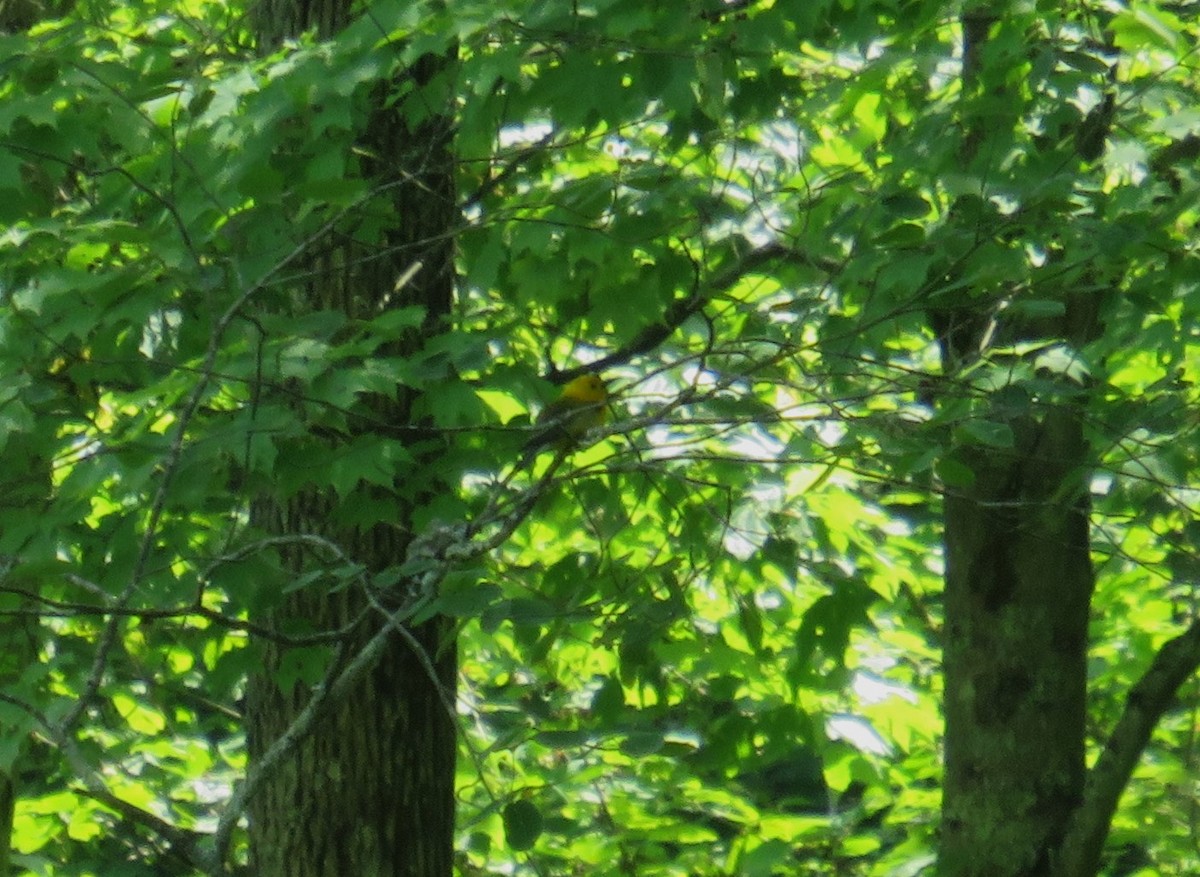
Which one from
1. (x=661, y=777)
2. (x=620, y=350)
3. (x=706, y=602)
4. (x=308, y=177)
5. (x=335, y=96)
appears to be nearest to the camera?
(x=335, y=96)

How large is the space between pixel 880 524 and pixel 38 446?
2115 mm

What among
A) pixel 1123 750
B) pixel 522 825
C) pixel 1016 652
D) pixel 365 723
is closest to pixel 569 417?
pixel 522 825

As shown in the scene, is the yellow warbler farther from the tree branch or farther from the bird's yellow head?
the tree branch

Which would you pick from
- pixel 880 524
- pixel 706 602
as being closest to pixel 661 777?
pixel 706 602

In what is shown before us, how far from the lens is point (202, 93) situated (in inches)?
143

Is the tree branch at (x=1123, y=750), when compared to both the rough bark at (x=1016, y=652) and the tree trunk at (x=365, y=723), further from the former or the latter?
the tree trunk at (x=365, y=723)

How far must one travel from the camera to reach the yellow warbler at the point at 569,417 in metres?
3.17

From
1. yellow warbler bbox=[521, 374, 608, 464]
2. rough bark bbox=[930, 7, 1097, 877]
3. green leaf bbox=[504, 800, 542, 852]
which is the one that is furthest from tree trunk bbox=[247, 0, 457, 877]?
rough bark bbox=[930, 7, 1097, 877]

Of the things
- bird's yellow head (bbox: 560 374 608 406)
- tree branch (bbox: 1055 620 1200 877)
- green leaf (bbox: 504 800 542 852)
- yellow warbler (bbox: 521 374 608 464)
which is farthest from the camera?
bird's yellow head (bbox: 560 374 608 406)

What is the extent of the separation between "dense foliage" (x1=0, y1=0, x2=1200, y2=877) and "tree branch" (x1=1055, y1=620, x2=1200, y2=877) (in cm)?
18

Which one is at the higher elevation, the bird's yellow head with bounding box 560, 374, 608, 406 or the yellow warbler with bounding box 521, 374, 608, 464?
the bird's yellow head with bounding box 560, 374, 608, 406

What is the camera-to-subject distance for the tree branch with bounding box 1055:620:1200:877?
3.52 m

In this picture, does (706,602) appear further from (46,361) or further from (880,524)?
(46,361)

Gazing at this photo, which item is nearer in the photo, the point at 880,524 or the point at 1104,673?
the point at 880,524
